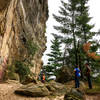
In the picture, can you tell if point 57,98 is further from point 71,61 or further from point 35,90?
point 71,61

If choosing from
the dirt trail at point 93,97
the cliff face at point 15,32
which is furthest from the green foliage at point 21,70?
the dirt trail at point 93,97

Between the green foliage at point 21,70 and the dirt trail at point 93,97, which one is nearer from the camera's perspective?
the dirt trail at point 93,97

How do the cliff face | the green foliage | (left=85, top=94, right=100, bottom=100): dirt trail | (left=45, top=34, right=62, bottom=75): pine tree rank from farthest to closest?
1. (left=45, top=34, right=62, bottom=75): pine tree
2. the green foliage
3. the cliff face
4. (left=85, top=94, right=100, bottom=100): dirt trail

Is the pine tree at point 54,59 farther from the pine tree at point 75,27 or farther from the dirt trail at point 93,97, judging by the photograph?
the dirt trail at point 93,97

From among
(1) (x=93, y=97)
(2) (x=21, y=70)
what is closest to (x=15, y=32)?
(2) (x=21, y=70)

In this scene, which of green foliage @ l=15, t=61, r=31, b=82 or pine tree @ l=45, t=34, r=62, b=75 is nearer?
green foliage @ l=15, t=61, r=31, b=82

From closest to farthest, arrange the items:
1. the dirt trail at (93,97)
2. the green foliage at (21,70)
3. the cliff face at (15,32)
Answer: the dirt trail at (93,97), the cliff face at (15,32), the green foliage at (21,70)

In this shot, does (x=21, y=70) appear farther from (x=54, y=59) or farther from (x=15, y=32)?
(x=54, y=59)

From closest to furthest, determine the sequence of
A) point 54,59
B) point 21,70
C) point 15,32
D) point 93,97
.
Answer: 1. point 93,97
2. point 21,70
3. point 15,32
4. point 54,59

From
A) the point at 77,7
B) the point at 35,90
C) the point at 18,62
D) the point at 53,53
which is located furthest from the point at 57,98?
the point at 53,53

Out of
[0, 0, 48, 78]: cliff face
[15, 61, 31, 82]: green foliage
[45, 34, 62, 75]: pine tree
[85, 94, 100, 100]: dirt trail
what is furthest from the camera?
[45, 34, 62, 75]: pine tree

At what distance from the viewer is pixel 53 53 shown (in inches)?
1081

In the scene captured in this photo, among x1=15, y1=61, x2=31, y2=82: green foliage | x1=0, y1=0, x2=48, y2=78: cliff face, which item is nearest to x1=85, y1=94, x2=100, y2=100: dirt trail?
x1=15, y1=61, x2=31, y2=82: green foliage

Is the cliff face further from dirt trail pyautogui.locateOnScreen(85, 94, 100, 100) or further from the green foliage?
dirt trail pyautogui.locateOnScreen(85, 94, 100, 100)
